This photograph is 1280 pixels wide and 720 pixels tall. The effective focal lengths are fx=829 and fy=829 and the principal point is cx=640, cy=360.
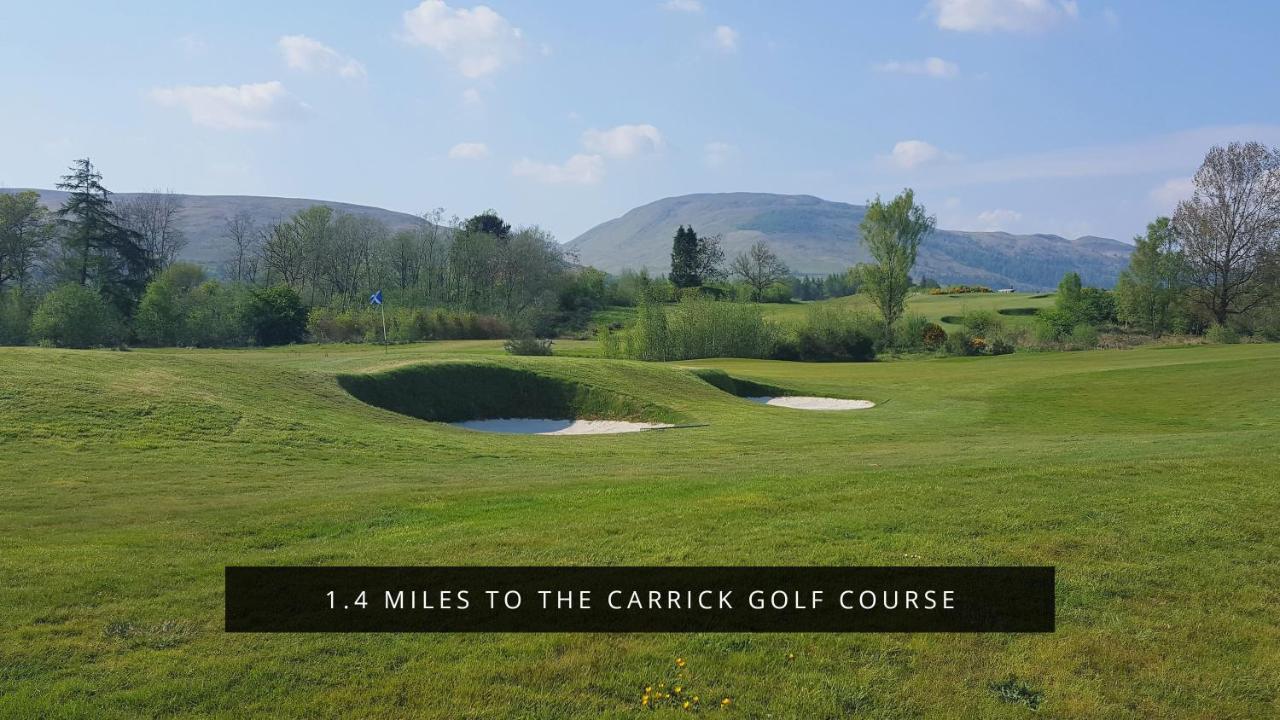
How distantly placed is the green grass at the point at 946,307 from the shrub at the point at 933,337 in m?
7.87

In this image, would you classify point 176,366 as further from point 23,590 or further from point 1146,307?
point 1146,307

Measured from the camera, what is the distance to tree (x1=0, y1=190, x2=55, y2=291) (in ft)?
241

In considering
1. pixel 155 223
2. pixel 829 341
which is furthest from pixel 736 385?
pixel 155 223

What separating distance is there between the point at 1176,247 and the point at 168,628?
9262 cm

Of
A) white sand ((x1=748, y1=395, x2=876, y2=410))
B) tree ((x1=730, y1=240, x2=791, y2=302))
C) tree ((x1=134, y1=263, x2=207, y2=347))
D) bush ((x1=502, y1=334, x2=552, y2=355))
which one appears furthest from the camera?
tree ((x1=730, y1=240, x2=791, y2=302))

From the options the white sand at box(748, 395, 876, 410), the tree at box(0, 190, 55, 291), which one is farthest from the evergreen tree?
the white sand at box(748, 395, 876, 410)

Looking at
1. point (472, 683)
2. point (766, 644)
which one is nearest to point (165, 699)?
point (472, 683)

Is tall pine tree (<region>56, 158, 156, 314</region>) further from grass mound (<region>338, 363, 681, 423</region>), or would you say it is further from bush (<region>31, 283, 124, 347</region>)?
grass mound (<region>338, 363, 681, 423</region>)

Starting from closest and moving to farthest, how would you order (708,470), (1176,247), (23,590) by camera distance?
(23,590), (708,470), (1176,247)

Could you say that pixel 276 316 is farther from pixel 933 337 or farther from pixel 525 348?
pixel 933 337

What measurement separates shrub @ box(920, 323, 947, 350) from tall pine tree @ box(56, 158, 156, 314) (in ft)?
237

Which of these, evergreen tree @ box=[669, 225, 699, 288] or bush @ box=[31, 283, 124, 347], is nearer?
bush @ box=[31, 283, 124, 347]

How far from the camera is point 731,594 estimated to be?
762 centimetres

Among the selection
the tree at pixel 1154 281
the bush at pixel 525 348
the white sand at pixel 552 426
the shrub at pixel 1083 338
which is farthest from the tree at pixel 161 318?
the tree at pixel 1154 281
